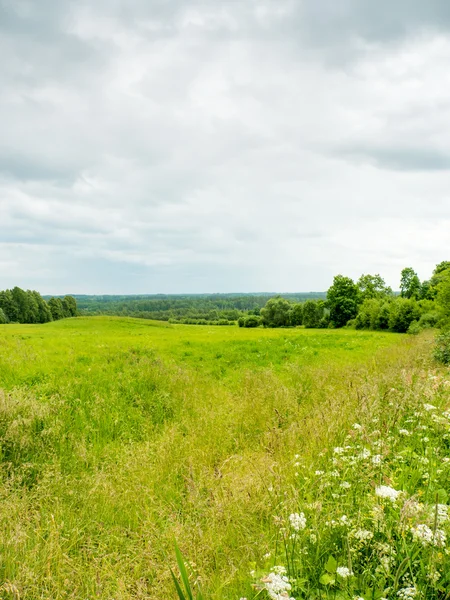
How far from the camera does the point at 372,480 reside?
150 inches

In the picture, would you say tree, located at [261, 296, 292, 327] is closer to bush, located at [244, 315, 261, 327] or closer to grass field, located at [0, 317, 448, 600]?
bush, located at [244, 315, 261, 327]

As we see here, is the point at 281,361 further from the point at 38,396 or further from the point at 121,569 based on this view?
the point at 121,569

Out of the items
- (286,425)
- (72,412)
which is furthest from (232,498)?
(72,412)

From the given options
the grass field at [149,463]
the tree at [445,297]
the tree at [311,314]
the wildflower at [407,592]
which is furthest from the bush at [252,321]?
the wildflower at [407,592]

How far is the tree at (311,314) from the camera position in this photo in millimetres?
79750

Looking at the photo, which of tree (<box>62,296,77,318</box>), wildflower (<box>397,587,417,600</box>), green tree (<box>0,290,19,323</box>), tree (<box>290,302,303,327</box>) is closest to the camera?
wildflower (<box>397,587,417,600</box>)

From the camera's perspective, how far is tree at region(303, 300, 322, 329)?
79.8 m

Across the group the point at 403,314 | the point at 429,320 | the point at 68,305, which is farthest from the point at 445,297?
the point at 68,305

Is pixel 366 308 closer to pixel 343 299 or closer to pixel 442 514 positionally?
pixel 343 299

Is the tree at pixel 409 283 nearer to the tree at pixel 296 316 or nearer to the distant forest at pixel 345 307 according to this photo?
the distant forest at pixel 345 307

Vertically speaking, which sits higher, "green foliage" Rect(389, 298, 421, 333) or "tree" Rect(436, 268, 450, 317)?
"tree" Rect(436, 268, 450, 317)

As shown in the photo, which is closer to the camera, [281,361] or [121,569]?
[121,569]

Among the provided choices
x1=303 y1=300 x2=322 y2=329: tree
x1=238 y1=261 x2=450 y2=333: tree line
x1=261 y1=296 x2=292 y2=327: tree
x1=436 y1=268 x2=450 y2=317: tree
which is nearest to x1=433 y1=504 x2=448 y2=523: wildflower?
x1=436 y1=268 x2=450 y2=317: tree

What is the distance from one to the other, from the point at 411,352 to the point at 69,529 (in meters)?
17.1
